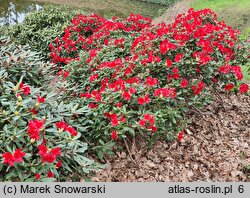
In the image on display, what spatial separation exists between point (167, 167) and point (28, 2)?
14.4 meters

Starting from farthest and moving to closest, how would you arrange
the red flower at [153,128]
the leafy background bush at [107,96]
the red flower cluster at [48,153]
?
1. the red flower at [153,128]
2. the leafy background bush at [107,96]
3. the red flower cluster at [48,153]

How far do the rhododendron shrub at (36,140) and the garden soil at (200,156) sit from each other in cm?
53

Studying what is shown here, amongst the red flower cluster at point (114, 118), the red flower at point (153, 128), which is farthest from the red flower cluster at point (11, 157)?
the red flower at point (153, 128)

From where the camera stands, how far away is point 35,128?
2.35m

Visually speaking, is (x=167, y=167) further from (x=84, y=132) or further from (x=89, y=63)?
(x=89, y=63)

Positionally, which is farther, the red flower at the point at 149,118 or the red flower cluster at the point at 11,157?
the red flower at the point at 149,118

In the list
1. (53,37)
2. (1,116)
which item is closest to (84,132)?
(1,116)

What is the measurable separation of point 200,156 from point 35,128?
6.64 ft

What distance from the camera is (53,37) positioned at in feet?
19.0

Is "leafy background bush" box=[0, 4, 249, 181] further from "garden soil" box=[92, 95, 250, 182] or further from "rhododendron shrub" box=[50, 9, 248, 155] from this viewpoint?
"garden soil" box=[92, 95, 250, 182]

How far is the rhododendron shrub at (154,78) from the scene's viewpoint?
3096mm

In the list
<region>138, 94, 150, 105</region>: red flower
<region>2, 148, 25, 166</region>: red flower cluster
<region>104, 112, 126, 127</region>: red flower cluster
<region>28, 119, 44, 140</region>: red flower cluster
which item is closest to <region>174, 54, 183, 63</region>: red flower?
<region>138, 94, 150, 105</region>: red flower

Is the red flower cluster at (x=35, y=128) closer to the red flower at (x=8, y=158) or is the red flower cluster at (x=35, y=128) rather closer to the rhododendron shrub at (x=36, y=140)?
the rhododendron shrub at (x=36, y=140)

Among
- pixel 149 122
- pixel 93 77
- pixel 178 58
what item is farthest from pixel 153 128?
pixel 93 77
